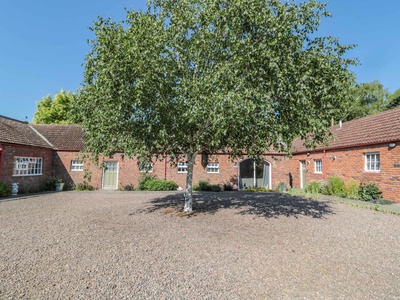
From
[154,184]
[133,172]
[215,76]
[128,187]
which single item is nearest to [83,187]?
[128,187]

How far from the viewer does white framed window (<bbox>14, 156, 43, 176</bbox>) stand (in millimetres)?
16234

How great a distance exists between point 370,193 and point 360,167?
2132 millimetres

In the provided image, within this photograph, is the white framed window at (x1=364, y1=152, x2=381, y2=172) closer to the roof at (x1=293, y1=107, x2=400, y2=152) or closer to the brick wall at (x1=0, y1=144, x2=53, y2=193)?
the roof at (x1=293, y1=107, x2=400, y2=152)

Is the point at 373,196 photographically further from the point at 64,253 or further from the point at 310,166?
the point at 64,253

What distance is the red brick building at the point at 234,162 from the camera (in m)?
13.8

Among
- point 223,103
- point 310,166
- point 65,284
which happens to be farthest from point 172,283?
point 310,166

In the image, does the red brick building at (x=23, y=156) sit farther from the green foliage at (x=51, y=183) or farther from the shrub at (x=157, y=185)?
the shrub at (x=157, y=185)

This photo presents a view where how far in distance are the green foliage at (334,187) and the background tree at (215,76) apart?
9.69 meters

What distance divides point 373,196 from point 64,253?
1465cm

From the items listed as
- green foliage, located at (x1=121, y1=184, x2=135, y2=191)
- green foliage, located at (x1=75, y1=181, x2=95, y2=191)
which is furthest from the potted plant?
green foliage, located at (x1=121, y1=184, x2=135, y2=191)

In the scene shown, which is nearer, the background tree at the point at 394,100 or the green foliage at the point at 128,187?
the green foliage at the point at 128,187

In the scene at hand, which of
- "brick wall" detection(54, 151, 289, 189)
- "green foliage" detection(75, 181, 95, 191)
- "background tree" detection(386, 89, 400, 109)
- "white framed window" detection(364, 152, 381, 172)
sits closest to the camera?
"white framed window" detection(364, 152, 381, 172)

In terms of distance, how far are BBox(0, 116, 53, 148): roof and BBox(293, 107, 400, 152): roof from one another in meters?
17.3

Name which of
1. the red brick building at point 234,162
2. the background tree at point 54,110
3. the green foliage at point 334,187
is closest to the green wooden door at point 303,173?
the red brick building at point 234,162
